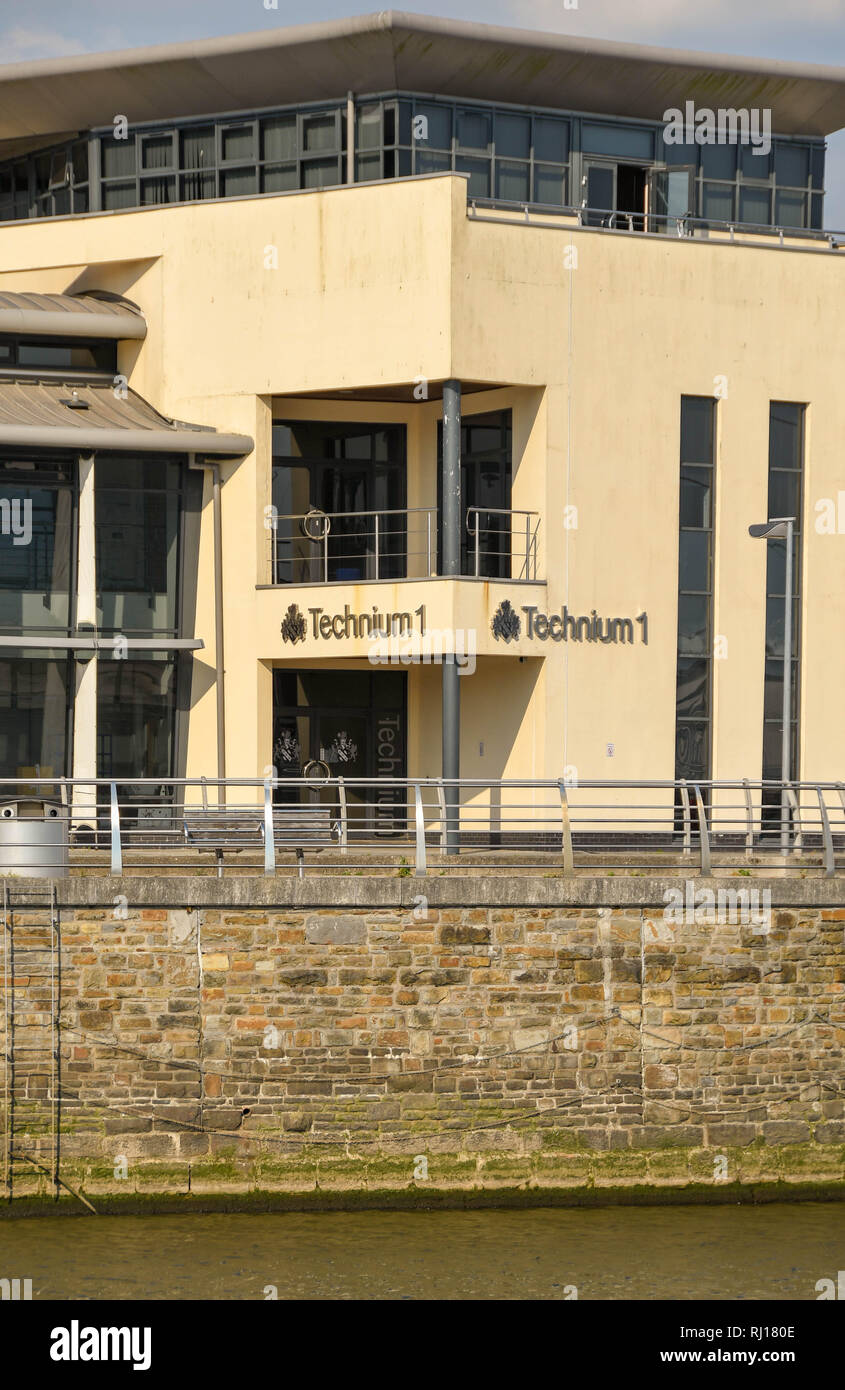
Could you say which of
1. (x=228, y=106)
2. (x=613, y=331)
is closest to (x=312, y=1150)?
(x=613, y=331)

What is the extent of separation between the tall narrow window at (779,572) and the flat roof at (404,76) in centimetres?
572

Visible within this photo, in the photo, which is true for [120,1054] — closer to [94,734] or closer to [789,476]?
[94,734]

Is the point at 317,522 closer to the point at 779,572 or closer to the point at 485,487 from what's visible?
the point at 485,487

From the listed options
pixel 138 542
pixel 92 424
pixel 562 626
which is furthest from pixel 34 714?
pixel 562 626

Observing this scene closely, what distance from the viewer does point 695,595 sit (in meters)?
25.0

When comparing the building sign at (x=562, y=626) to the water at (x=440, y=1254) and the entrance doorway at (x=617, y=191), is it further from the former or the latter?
the water at (x=440, y=1254)

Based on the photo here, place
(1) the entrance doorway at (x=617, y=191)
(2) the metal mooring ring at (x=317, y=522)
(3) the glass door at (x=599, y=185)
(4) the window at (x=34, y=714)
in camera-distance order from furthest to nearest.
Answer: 1. (3) the glass door at (x=599, y=185)
2. (1) the entrance doorway at (x=617, y=191)
3. (2) the metal mooring ring at (x=317, y=522)
4. (4) the window at (x=34, y=714)

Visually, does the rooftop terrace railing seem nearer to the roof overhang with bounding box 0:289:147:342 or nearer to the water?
the roof overhang with bounding box 0:289:147:342

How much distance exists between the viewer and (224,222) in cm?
2444

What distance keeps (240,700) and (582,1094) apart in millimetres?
10052

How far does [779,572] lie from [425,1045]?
11533 mm

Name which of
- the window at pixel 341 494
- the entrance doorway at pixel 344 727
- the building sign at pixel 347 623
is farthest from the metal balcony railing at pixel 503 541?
the entrance doorway at pixel 344 727

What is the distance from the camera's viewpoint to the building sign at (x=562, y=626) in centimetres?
2367

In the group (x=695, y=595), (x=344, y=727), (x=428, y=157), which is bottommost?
(x=344, y=727)
